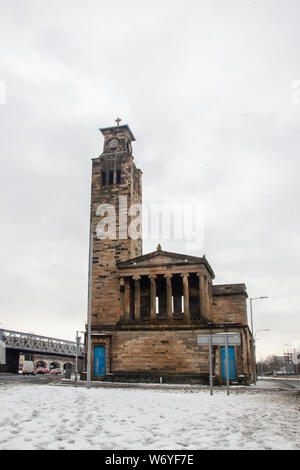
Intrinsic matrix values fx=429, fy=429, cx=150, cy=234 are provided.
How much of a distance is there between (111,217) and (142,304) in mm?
9898

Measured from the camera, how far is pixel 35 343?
7394 centimetres

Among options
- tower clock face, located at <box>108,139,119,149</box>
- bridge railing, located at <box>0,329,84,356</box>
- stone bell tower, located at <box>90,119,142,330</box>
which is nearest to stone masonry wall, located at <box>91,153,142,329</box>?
stone bell tower, located at <box>90,119,142,330</box>

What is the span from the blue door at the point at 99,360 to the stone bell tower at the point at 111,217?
2.09 m

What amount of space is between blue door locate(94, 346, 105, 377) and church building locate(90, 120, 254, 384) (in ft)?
0.28

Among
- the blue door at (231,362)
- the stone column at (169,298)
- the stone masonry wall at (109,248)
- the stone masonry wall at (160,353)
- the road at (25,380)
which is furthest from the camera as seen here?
the stone masonry wall at (109,248)

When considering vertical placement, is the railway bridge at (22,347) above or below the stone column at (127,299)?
below

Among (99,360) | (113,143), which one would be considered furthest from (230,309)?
(113,143)

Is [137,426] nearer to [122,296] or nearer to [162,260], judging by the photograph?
[162,260]

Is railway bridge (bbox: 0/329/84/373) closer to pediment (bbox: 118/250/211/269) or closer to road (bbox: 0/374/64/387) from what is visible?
road (bbox: 0/374/64/387)

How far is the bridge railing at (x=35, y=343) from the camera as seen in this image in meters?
65.6

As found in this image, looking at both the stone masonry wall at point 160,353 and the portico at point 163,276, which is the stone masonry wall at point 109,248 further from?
the stone masonry wall at point 160,353

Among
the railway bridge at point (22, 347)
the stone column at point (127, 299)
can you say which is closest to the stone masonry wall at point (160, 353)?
the stone column at point (127, 299)
